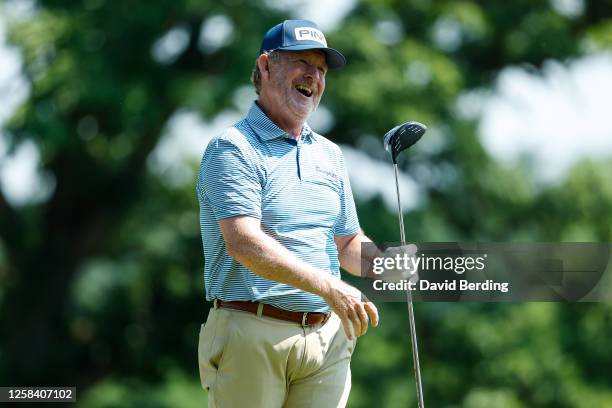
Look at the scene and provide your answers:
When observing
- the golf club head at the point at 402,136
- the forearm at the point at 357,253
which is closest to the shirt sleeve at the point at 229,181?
the forearm at the point at 357,253

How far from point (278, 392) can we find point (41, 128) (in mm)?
8587

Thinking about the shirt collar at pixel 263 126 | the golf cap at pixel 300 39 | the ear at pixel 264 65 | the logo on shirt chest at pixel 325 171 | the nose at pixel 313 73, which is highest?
the golf cap at pixel 300 39

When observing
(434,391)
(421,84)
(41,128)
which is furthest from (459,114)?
(41,128)

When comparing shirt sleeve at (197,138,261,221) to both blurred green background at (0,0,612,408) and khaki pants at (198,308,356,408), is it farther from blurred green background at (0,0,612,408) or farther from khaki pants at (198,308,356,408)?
blurred green background at (0,0,612,408)

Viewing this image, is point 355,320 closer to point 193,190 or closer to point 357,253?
point 357,253

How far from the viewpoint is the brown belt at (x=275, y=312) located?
10.7 ft

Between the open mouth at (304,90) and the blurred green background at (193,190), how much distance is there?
26.3ft

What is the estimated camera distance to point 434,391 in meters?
13.8

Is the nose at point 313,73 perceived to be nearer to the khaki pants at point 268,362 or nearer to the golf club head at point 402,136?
the golf club head at point 402,136

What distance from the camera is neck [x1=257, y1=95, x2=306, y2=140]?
3396 millimetres

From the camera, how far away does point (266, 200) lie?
323 cm

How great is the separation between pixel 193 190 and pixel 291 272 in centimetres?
1063

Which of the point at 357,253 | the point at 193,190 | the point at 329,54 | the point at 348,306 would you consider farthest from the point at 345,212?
the point at 193,190

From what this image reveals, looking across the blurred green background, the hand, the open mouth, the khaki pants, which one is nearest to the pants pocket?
the khaki pants
